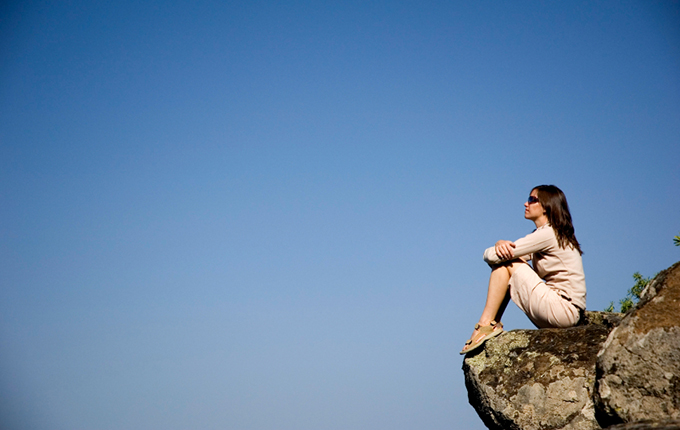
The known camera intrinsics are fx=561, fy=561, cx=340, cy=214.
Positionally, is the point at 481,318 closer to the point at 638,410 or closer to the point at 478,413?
the point at 478,413

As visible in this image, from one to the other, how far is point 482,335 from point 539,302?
31.0 inches

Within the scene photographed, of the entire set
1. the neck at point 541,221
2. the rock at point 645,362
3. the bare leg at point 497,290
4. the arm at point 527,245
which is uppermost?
the neck at point 541,221

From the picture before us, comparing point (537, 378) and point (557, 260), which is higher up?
point (557, 260)

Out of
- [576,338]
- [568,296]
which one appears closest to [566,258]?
[568,296]

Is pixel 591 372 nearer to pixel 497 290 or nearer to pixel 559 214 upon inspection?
pixel 497 290

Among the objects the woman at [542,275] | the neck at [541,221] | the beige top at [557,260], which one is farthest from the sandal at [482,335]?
the neck at [541,221]

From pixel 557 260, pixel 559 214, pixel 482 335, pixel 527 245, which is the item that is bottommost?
pixel 482 335

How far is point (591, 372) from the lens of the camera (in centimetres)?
566

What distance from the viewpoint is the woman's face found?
721 cm

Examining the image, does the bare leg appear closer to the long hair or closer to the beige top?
the beige top

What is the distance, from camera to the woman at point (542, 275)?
Answer: 6.73 meters

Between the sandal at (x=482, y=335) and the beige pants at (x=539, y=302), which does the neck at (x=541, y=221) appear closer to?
the beige pants at (x=539, y=302)

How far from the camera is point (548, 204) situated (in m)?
7.11

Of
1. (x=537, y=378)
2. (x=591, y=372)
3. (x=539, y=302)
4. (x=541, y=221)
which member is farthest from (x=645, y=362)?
(x=541, y=221)
